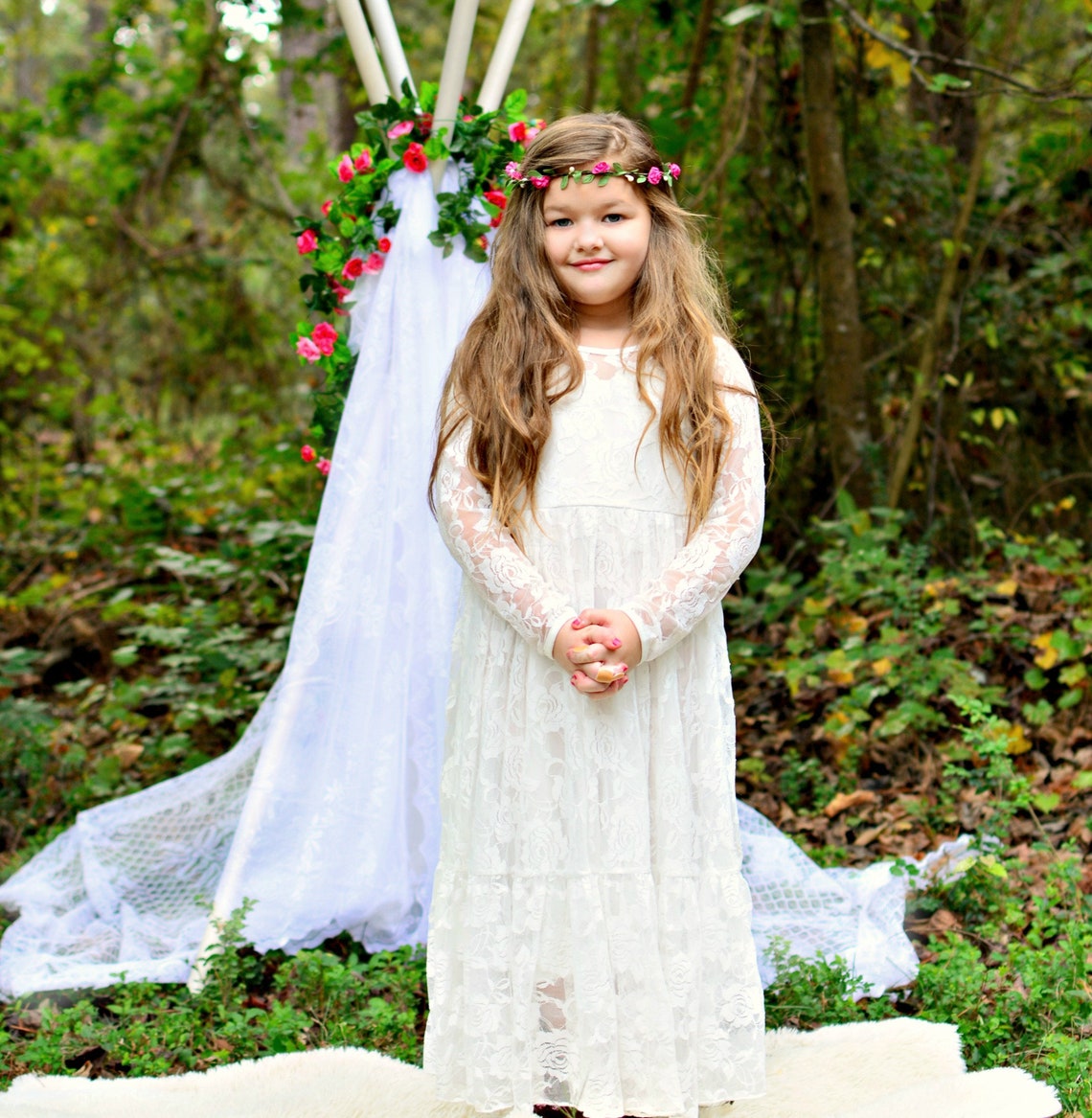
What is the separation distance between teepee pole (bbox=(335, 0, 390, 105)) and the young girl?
95 centimetres

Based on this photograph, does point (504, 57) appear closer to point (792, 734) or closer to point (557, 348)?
point (557, 348)

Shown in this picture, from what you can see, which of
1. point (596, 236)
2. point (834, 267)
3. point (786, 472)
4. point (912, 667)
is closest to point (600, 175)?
point (596, 236)

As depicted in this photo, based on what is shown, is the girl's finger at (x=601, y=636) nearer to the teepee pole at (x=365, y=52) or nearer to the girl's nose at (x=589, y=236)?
the girl's nose at (x=589, y=236)

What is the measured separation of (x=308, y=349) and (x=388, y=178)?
1.46 feet

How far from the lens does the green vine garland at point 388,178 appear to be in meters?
2.75

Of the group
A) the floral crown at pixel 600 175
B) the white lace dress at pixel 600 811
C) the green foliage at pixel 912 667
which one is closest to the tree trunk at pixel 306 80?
the green foliage at pixel 912 667

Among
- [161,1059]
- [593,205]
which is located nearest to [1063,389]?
[593,205]

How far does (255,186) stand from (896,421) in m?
4.21

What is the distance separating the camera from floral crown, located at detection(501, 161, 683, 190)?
6.59 ft

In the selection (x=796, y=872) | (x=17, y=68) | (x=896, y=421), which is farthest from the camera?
(x=17, y=68)

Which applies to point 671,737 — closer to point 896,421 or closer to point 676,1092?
point 676,1092

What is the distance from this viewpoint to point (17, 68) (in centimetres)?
1485

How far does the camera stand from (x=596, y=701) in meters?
1.97

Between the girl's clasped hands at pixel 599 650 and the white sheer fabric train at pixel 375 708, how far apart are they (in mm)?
955
